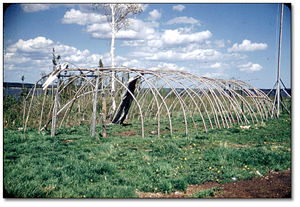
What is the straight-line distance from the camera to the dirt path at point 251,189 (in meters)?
4.73

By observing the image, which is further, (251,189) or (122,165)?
(122,165)

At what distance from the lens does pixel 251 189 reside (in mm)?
4895

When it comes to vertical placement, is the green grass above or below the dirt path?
above

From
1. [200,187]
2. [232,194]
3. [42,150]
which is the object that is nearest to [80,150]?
[42,150]

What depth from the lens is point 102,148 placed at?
25.0ft

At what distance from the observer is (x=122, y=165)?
6.26 m

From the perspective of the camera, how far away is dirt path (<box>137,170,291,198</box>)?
473cm

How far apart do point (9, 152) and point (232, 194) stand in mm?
5909

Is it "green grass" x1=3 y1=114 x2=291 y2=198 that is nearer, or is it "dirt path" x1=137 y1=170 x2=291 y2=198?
"dirt path" x1=137 y1=170 x2=291 y2=198

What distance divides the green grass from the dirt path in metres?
0.14

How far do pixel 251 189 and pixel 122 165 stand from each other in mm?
3070

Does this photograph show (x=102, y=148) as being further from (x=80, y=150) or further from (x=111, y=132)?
(x=111, y=132)

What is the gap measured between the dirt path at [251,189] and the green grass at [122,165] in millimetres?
143

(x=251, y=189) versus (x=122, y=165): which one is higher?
(x=122, y=165)
